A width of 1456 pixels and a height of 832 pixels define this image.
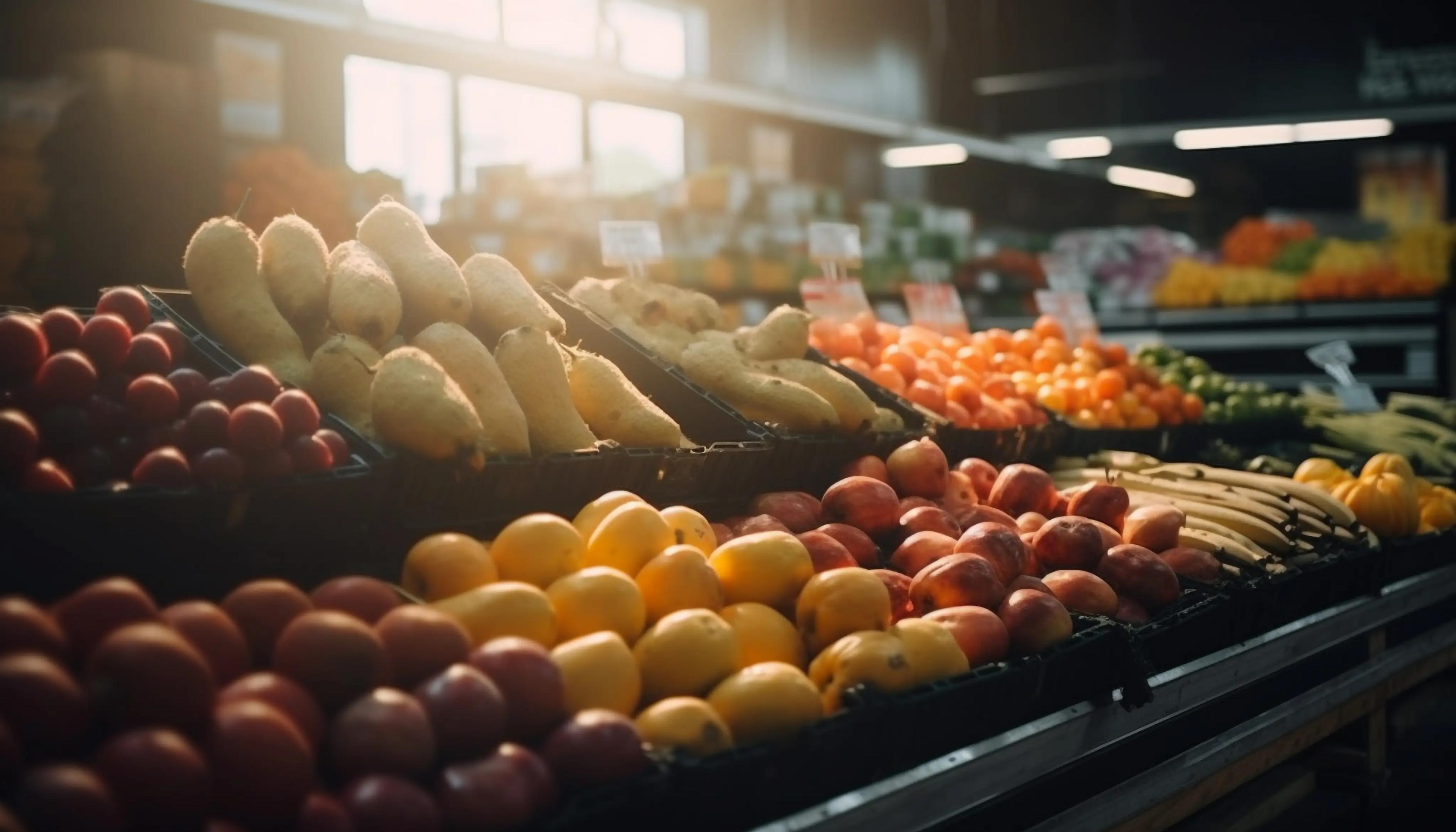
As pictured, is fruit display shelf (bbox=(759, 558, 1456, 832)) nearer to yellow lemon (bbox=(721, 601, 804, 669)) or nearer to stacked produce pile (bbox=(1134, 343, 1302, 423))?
yellow lemon (bbox=(721, 601, 804, 669))

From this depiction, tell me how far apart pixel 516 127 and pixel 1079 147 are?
5.64 metres

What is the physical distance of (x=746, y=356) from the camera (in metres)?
2.75

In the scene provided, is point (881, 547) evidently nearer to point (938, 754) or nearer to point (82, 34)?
point (938, 754)

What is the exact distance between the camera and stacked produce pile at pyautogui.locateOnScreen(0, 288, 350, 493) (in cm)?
147

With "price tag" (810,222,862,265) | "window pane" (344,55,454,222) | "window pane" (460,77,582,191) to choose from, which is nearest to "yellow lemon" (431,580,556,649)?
"price tag" (810,222,862,265)

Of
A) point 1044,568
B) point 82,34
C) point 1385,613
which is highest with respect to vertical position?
point 82,34

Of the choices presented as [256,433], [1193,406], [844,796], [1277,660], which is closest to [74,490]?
[256,433]

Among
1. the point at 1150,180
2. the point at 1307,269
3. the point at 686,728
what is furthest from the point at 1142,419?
the point at 1150,180

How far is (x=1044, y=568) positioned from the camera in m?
2.24

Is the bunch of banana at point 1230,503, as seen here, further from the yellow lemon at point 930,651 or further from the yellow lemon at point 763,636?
the yellow lemon at point 763,636

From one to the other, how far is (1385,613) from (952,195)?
8.86 meters

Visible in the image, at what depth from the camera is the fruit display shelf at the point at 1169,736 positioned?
155 cm

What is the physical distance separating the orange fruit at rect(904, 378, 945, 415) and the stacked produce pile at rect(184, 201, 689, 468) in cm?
103

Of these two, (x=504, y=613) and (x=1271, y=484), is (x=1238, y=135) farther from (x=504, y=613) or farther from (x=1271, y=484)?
(x=504, y=613)
